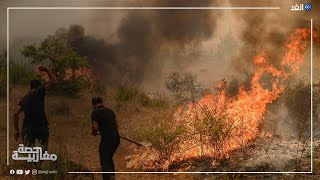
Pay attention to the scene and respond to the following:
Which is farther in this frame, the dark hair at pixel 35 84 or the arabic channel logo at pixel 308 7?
the dark hair at pixel 35 84

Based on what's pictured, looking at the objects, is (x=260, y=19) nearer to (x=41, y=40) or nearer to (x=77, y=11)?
(x=77, y=11)

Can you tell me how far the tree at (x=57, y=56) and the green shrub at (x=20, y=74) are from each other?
0.59 ft

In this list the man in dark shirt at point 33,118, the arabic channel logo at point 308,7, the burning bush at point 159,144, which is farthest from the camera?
the burning bush at point 159,144

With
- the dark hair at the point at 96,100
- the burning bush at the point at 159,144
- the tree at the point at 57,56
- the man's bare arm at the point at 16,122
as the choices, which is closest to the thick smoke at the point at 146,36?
the tree at the point at 57,56

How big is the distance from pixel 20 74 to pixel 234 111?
12.0 ft

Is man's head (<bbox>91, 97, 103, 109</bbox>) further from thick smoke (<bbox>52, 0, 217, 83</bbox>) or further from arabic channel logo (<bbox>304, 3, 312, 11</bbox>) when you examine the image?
arabic channel logo (<bbox>304, 3, 312, 11</bbox>)

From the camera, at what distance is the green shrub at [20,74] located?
24.2 ft

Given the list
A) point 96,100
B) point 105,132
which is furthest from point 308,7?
point 105,132

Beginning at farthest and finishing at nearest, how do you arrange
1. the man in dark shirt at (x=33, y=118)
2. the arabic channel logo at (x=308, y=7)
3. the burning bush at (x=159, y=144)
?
the burning bush at (x=159, y=144) < the man in dark shirt at (x=33, y=118) < the arabic channel logo at (x=308, y=7)

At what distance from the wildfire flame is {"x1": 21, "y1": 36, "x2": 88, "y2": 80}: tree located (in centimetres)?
177

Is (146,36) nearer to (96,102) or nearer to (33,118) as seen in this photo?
(96,102)

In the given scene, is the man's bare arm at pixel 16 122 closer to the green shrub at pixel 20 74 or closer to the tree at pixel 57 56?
the green shrub at pixel 20 74

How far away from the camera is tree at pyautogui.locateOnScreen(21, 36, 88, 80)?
24.2ft

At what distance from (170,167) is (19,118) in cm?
268
